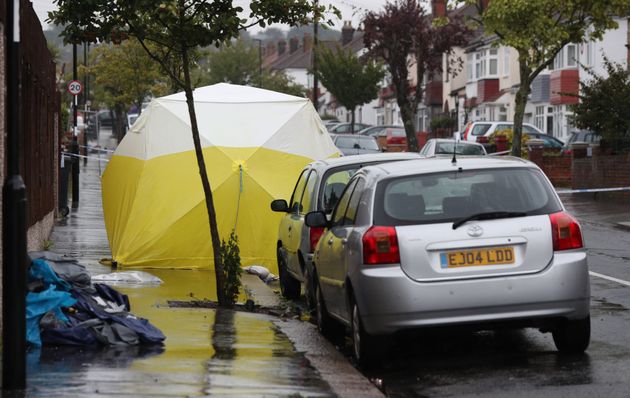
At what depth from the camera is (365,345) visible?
9617mm

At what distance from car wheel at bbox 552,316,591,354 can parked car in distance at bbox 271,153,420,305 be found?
3.29 m

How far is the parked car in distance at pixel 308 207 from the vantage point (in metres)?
13.6

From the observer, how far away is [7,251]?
24.9 ft

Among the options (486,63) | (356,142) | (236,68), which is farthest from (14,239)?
(236,68)

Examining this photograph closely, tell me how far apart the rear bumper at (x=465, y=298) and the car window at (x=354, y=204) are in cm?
99

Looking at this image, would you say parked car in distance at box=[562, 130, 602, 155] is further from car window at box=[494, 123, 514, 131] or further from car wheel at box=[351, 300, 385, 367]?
car wheel at box=[351, 300, 385, 367]

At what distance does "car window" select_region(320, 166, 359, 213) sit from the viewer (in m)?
13.9

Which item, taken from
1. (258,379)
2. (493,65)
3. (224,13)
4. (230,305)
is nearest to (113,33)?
(224,13)

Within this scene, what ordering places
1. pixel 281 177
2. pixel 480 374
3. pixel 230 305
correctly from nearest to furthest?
1. pixel 480 374
2. pixel 230 305
3. pixel 281 177

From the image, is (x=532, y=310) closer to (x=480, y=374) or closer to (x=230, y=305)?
(x=480, y=374)

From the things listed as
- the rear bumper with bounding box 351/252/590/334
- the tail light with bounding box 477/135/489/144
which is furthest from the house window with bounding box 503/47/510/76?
the rear bumper with bounding box 351/252/590/334

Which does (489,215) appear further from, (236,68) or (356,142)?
(236,68)

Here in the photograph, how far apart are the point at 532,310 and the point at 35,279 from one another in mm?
3807

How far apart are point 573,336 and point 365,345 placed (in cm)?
162
